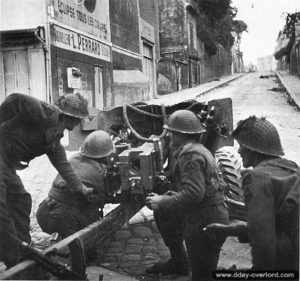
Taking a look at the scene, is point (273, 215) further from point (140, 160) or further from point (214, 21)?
point (214, 21)

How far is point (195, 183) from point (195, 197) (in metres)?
0.10

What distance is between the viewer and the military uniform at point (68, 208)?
13.7 feet

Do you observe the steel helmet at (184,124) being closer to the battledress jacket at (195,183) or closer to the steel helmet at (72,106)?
the battledress jacket at (195,183)

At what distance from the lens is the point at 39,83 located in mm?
12852

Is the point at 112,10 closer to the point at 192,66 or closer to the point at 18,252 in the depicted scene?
the point at 18,252

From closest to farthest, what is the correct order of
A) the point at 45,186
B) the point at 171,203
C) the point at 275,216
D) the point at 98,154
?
the point at 275,216, the point at 171,203, the point at 98,154, the point at 45,186

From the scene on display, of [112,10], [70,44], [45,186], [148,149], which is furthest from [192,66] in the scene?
[148,149]

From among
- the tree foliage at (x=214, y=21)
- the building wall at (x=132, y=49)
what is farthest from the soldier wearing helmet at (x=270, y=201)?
the tree foliage at (x=214, y=21)

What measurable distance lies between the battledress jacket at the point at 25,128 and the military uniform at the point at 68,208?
0.49 meters

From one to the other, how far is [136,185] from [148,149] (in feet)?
1.69

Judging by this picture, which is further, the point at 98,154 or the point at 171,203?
the point at 98,154

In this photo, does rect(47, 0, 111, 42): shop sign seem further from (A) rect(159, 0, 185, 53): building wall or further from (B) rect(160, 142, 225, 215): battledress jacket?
(A) rect(159, 0, 185, 53): building wall

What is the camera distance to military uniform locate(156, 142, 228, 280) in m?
3.22

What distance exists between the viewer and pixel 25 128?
3779 mm
